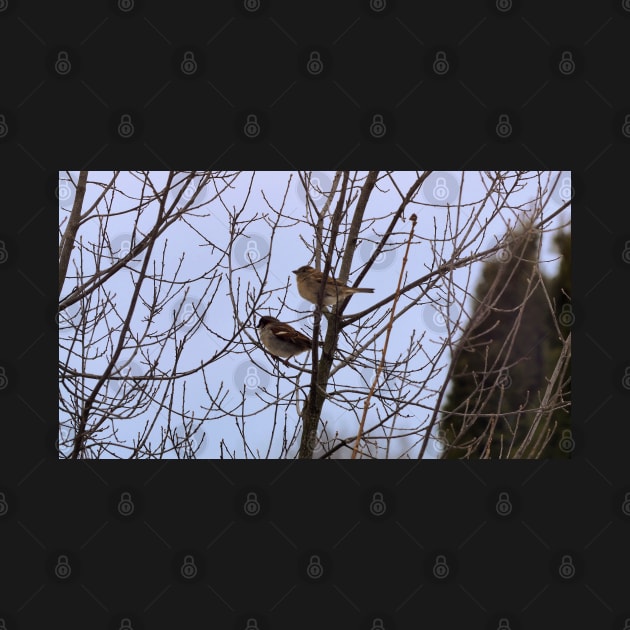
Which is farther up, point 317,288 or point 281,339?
point 317,288

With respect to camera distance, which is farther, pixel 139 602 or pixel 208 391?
pixel 208 391

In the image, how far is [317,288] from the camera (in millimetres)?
5488

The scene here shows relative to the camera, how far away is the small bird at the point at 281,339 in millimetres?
5738

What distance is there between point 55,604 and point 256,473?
1318 mm

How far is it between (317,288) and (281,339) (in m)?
0.57

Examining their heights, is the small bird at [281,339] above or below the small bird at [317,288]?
below

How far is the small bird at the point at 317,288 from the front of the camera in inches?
212

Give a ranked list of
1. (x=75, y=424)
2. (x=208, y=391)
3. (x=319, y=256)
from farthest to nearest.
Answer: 1. (x=319, y=256)
2. (x=208, y=391)
3. (x=75, y=424)

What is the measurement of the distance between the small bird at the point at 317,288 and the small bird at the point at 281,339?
30cm

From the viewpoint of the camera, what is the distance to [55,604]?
442 centimetres

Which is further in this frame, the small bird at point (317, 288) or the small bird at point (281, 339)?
the small bird at point (281, 339)

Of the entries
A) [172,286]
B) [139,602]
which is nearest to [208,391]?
[172,286]

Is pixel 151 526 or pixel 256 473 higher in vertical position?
pixel 256 473
